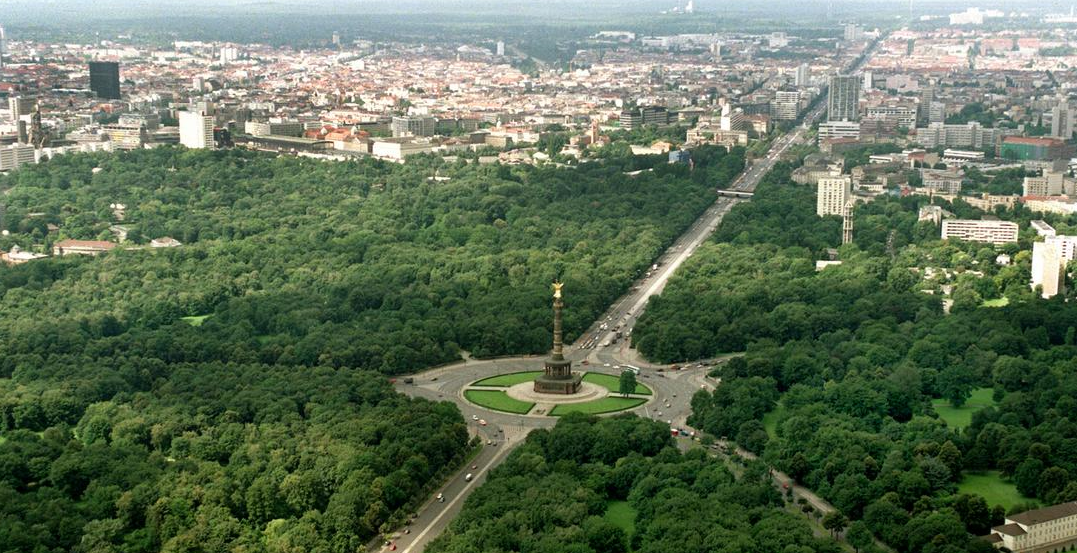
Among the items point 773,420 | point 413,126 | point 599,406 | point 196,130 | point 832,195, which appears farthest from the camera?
point 413,126

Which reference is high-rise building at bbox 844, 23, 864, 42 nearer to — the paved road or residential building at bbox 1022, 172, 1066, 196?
residential building at bbox 1022, 172, 1066, 196

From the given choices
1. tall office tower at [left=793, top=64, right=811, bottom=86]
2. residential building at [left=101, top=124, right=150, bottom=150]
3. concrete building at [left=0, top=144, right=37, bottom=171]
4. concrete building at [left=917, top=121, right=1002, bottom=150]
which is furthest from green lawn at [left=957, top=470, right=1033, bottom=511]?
tall office tower at [left=793, top=64, right=811, bottom=86]

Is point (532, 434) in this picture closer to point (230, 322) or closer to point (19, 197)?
point (230, 322)

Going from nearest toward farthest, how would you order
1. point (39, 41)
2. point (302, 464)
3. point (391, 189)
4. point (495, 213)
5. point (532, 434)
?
point (302, 464), point (532, 434), point (495, 213), point (391, 189), point (39, 41)

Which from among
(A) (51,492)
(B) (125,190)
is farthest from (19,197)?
(A) (51,492)

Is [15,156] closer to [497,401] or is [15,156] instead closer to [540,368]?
[540,368]

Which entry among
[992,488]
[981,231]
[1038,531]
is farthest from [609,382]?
[981,231]

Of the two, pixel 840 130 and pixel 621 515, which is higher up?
pixel 840 130
